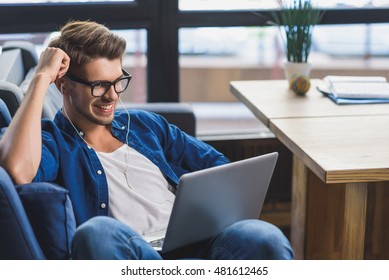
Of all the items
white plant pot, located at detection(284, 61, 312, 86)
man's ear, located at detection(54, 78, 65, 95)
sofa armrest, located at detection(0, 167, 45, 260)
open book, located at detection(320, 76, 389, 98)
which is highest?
man's ear, located at detection(54, 78, 65, 95)

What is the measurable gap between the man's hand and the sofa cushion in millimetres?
361

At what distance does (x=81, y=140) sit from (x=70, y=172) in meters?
0.12

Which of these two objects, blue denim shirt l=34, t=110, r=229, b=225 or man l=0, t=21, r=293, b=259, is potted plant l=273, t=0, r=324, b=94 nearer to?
blue denim shirt l=34, t=110, r=229, b=225

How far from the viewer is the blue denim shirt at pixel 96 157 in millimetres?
2207

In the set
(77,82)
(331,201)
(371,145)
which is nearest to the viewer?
(77,82)

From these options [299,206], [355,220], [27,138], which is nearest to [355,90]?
[299,206]

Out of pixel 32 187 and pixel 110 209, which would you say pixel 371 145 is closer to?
pixel 110 209

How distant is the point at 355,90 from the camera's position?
123 inches

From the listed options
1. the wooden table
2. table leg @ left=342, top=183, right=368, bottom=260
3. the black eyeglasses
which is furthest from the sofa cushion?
table leg @ left=342, top=183, right=368, bottom=260

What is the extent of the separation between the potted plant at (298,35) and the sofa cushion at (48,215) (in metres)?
1.47

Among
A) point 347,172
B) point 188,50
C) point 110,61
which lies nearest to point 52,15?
point 188,50

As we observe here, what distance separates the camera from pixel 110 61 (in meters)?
2.29

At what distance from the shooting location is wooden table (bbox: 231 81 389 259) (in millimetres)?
2305

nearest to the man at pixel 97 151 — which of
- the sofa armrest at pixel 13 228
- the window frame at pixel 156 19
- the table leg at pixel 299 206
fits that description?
the sofa armrest at pixel 13 228
